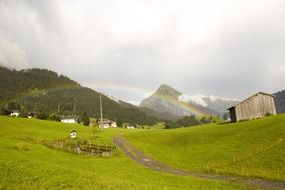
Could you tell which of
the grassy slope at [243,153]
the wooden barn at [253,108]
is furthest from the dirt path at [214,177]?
the wooden barn at [253,108]

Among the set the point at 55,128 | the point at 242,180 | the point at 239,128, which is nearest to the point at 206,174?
the point at 242,180

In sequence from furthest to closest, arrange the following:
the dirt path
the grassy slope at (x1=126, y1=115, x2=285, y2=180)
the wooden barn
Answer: the wooden barn < the grassy slope at (x1=126, y1=115, x2=285, y2=180) < the dirt path

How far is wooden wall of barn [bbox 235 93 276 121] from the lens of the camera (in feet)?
287

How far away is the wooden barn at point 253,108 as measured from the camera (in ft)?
287

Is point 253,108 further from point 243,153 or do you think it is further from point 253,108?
point 243,153

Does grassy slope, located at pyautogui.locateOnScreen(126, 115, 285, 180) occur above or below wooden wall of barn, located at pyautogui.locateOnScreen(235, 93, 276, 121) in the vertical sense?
below

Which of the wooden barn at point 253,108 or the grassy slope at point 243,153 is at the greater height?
the wooden barn at point 253,108

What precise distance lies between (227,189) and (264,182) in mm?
7211

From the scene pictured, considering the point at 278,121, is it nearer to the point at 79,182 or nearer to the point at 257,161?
the point at 257,161

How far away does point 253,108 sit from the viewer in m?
87.6

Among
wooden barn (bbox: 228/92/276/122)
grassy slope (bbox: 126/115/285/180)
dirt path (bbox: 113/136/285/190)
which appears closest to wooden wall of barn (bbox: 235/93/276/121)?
wooden barn (bbox: 228/92/276/122)

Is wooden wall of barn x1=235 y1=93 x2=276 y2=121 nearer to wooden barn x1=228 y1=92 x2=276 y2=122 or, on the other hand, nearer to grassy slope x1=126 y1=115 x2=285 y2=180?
wooden barn x1=228 y1=92 x2=276 y2=122

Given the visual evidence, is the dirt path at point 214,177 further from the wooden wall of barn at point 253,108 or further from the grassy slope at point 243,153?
the wooden wall of barn at point 253,108

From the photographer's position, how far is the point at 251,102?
87.8 meters
